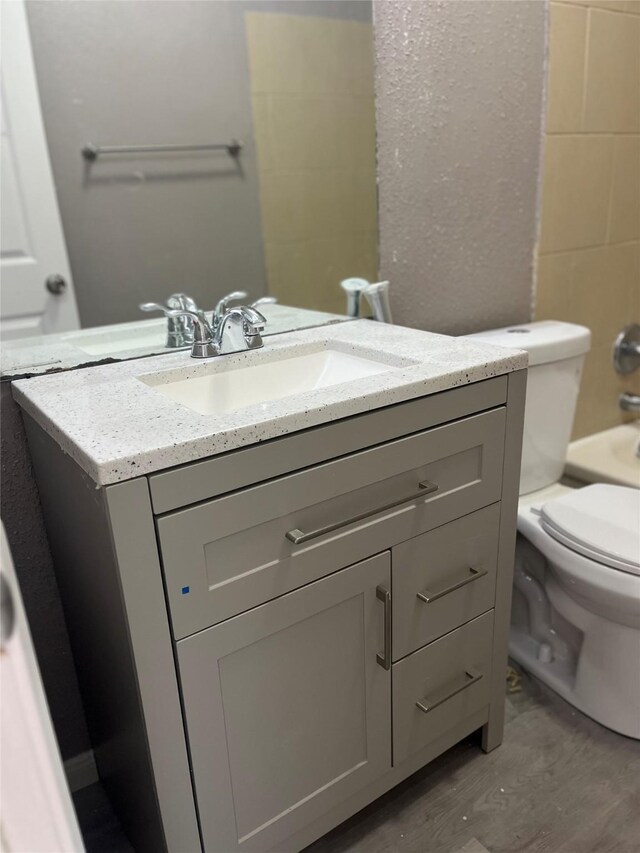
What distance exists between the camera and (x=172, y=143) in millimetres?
1295

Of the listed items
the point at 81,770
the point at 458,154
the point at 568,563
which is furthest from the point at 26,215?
the point at 568,563

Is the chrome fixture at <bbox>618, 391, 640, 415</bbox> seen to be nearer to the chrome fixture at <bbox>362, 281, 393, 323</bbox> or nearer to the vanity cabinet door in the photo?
the chrome fixture at <bbox>362, 281, 393, 323</bbox>

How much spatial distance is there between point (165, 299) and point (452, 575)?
30.5 inches

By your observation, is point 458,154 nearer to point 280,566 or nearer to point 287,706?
point 280,566

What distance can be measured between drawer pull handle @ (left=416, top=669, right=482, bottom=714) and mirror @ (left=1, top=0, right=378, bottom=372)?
2.56 feet

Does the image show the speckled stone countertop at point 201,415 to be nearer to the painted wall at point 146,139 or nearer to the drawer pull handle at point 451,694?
the painted wall at point 146,139

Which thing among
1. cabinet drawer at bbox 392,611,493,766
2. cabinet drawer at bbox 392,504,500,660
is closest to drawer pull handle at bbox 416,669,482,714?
cabinet drawer at bbox 392,611,493,766

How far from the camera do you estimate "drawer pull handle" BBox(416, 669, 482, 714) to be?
1.22 m

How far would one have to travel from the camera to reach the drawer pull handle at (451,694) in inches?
47.9

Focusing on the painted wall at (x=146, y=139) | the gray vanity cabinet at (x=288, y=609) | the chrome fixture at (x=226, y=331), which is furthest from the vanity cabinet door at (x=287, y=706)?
the painted wall at (x=146, y=139)

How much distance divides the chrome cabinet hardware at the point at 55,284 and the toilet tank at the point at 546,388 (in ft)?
3.02

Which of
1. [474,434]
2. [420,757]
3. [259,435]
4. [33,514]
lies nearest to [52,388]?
[33,514]

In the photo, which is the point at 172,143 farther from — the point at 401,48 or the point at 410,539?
the point at 410,539

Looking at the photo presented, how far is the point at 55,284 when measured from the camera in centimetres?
125
